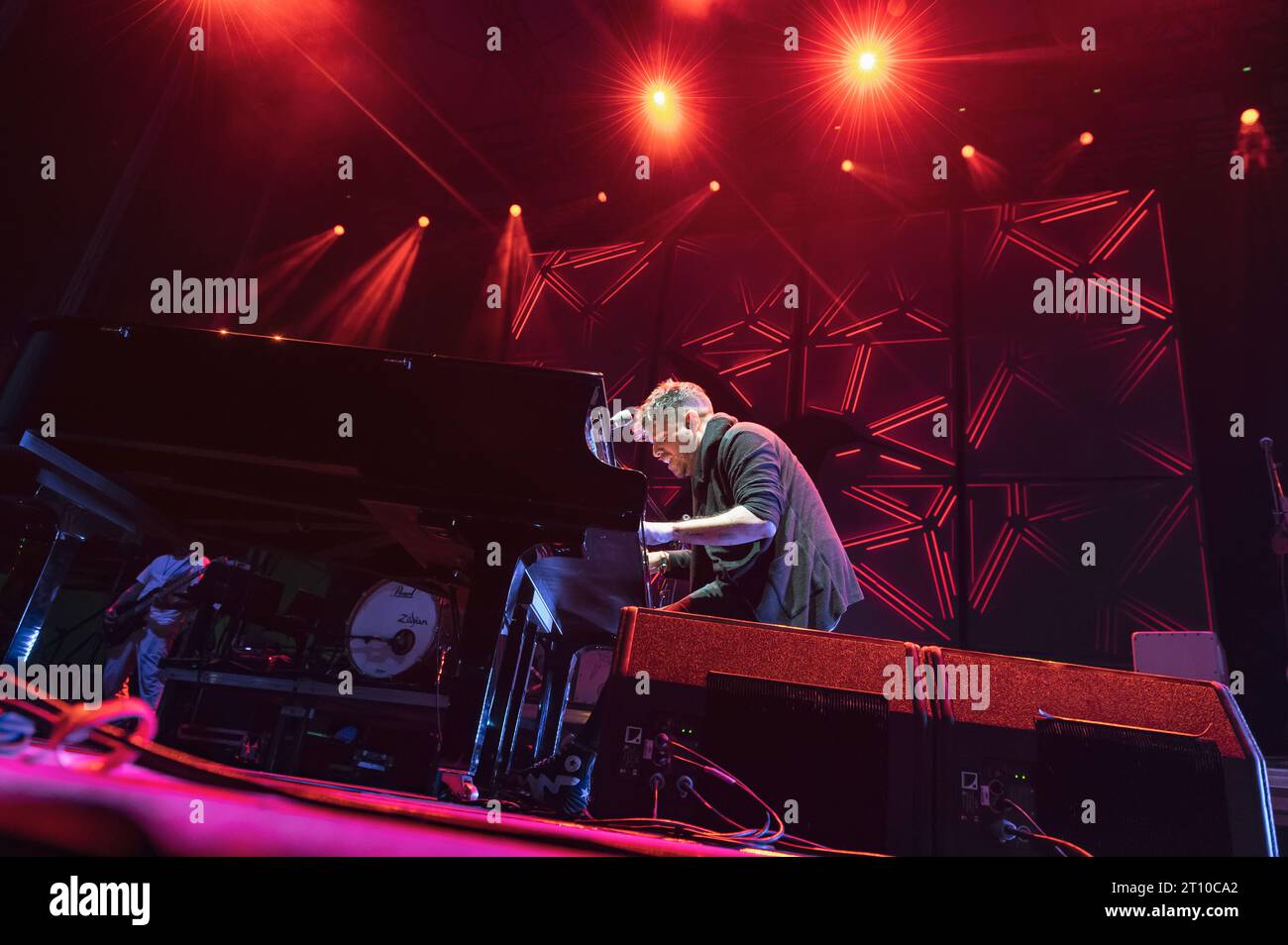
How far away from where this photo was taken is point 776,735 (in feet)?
5.31

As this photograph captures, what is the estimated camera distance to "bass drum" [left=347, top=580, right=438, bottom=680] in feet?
18.1

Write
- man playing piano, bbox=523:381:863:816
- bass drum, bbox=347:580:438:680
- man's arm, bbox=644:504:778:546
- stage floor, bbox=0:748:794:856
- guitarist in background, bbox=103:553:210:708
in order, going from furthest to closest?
bass drum, bbox=347:580:438:680
guitarist in background, bbox=103:553:210:708
man playing piano, bbox=523:381:863:816
man's arm, bbox=644:504:778:546
stage floor, bbox=0:748:794:856

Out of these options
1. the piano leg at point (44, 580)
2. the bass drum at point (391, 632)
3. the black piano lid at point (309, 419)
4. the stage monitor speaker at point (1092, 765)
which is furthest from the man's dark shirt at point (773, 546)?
the bass drum at point (391, 632)

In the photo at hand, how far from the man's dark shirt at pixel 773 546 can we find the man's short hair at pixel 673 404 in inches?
7.6

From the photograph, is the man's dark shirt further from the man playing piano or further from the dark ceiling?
the dark ceiling

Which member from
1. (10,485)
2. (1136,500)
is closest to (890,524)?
(1136,500)

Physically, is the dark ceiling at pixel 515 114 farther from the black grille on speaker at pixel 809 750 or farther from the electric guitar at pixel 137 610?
the black grille on speaker at pixel 809 750

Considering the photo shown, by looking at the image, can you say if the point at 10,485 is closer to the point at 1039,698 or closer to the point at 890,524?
the point at 1039,698

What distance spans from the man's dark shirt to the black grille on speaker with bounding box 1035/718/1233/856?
111 centimetres

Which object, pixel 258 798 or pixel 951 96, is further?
pixel 951 96

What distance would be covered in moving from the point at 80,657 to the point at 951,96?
9.37m

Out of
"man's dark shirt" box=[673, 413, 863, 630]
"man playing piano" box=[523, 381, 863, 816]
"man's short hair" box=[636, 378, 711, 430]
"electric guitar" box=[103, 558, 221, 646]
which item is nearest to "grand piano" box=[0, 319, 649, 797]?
"man playing piano" box=[523, 381, 863, 816]

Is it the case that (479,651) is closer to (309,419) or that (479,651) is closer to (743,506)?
(309,419)

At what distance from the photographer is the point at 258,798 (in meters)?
0.48
